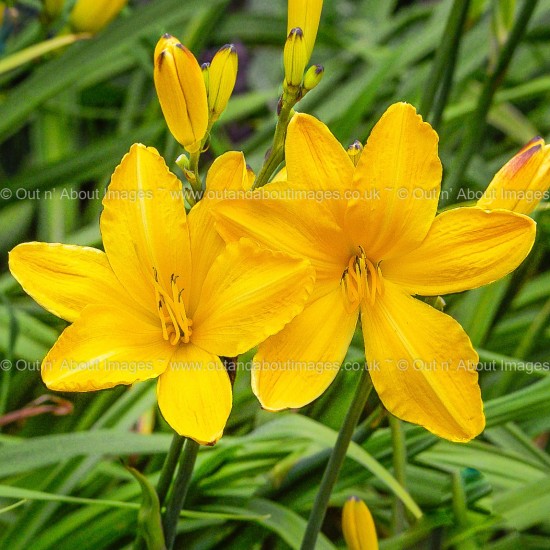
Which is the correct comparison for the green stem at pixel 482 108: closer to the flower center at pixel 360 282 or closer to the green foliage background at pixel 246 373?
the green foliage background at pixel 246 373

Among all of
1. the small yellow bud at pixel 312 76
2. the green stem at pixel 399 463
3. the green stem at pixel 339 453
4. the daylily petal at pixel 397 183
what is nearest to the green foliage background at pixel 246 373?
the green stem at pixel 399 463

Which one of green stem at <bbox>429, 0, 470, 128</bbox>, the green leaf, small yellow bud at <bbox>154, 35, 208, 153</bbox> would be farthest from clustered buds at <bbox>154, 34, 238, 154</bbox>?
green stem at <bbox>429, 0, 470, 128</bbox>

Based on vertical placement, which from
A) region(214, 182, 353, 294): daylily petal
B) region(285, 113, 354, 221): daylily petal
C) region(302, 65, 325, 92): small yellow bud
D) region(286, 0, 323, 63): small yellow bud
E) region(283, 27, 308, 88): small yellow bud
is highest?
region(286, 0, 323, 63): small yellow bud

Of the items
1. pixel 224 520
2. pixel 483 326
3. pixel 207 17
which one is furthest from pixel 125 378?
pixel 207 17

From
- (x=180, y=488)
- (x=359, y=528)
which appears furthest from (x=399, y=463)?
(x=180, y=488)

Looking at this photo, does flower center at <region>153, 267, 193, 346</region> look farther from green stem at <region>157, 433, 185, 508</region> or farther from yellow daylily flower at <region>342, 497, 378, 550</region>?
yellow daylily flower at <region>342, 497, 378, 550</region>

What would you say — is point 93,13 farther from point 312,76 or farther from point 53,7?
point 312,76
